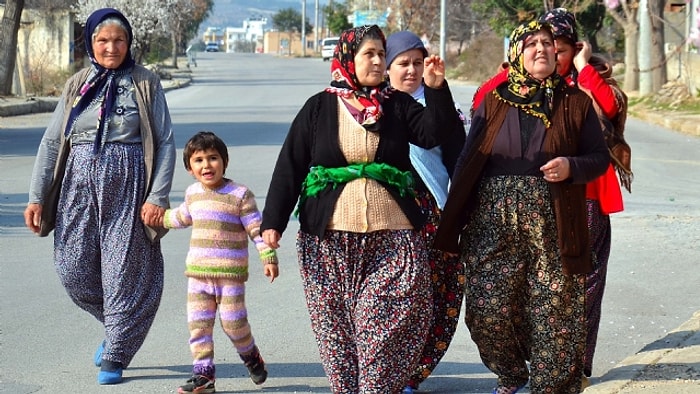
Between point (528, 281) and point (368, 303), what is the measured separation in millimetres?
789

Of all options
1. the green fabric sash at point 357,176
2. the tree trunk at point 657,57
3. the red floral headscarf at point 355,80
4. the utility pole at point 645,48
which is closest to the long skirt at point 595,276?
the green fabric sash at point 357,176

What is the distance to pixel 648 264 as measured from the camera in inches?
371

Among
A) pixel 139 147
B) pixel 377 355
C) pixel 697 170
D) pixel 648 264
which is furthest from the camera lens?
pixel 697 170

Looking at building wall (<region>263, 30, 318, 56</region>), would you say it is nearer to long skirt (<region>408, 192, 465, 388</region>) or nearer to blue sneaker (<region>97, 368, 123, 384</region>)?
blue sneaker (<region>97, 368, 123, 384</region>)

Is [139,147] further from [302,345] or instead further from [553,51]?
[553,51]

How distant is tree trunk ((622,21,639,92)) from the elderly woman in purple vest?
26726 millimetres

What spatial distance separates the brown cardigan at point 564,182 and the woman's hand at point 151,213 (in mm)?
1531

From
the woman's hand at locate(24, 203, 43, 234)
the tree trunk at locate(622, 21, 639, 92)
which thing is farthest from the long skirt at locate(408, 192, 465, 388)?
the tree trunk at locate(622, 21, 639, 92)

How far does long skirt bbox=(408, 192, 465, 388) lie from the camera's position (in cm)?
575

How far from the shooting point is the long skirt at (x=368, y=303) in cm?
491

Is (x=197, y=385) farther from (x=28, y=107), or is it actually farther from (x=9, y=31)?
(x=9, y=31)

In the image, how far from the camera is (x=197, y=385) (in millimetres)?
5758

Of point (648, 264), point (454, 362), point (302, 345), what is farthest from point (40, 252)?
point (648, 264)

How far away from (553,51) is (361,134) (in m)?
0.93
